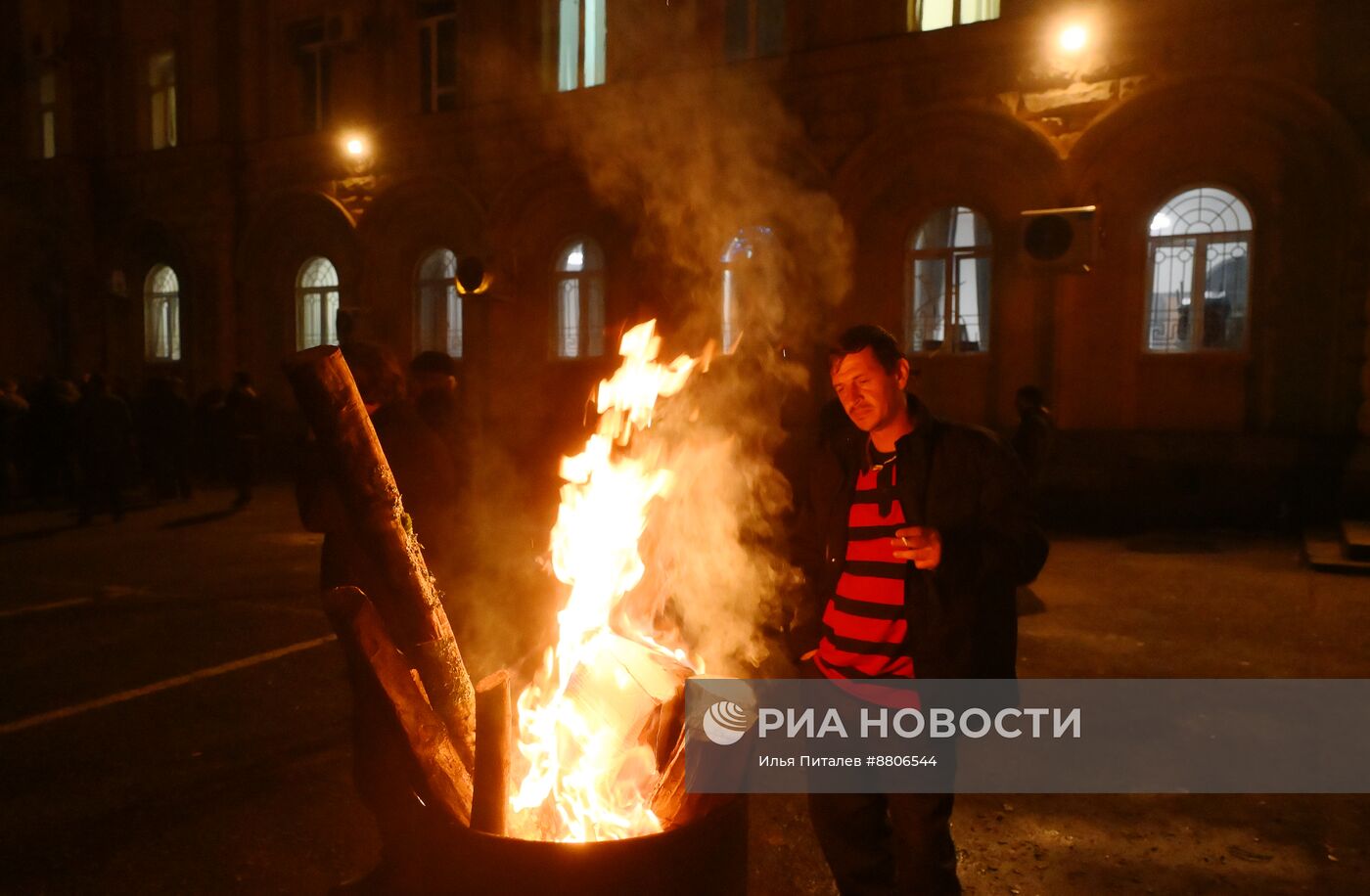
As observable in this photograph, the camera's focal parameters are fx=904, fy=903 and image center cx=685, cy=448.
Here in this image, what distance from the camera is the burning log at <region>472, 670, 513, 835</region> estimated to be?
2070 millimetres

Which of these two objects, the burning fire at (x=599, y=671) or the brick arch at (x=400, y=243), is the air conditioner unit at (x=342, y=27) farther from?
the burning fire at (x=599, y=671)

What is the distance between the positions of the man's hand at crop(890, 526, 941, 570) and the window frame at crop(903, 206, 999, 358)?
1127 centimetres

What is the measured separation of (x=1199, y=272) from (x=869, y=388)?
11.5 m

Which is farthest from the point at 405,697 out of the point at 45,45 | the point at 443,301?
the point at 45,45

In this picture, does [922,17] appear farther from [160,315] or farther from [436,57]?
[160,315]

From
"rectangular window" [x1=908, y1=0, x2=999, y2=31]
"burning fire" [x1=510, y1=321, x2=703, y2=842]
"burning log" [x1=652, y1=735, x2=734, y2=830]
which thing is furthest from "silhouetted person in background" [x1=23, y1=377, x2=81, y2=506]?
"burning log" [x1=652, y1=735, x2=734, y2=830]

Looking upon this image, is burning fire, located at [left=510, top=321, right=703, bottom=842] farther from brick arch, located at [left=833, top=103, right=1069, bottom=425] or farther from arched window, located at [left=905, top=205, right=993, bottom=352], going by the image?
arched window, located at [left=905, top=205, right=993, bottom=352]

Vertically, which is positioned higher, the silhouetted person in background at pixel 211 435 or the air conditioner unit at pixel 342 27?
the air conditioner unit at pixel 342 27

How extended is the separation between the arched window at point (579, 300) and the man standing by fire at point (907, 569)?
13.6 m

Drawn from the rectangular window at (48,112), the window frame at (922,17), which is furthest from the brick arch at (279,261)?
the window frame at (922,17)

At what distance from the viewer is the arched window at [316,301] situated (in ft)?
62.2

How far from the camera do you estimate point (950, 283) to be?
529 inches

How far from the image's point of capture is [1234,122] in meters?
11.4

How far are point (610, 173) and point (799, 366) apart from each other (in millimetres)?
5753
